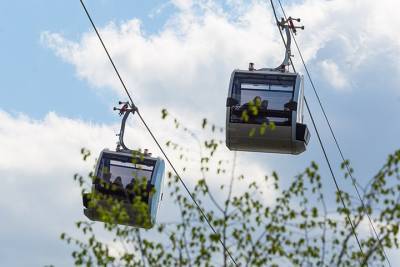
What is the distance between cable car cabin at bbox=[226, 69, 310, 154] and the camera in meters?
26.6

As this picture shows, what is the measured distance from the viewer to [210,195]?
15039 mm

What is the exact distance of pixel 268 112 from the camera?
2684 centimetres

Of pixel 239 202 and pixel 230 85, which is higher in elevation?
pixel 230 85

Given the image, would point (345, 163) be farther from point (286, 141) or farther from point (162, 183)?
point (162, 183)

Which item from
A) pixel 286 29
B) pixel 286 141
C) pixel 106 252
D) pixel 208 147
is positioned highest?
pixel 286 29

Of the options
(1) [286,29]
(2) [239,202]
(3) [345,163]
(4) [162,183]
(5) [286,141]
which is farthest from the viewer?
(4) [162,183]

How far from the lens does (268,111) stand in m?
26.8

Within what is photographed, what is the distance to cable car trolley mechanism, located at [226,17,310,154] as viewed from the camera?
26578 millimetres

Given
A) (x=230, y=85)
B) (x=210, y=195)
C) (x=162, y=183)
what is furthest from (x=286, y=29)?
(x=210, y=195)

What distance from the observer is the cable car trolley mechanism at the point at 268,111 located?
2658 cm

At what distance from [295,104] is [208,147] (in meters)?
12.2

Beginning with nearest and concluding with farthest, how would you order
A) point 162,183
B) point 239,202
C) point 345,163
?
point 345,163, point 239,202, point 162,183

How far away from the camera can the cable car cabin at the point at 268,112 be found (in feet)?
87.2

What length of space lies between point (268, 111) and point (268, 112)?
0.9 inches
